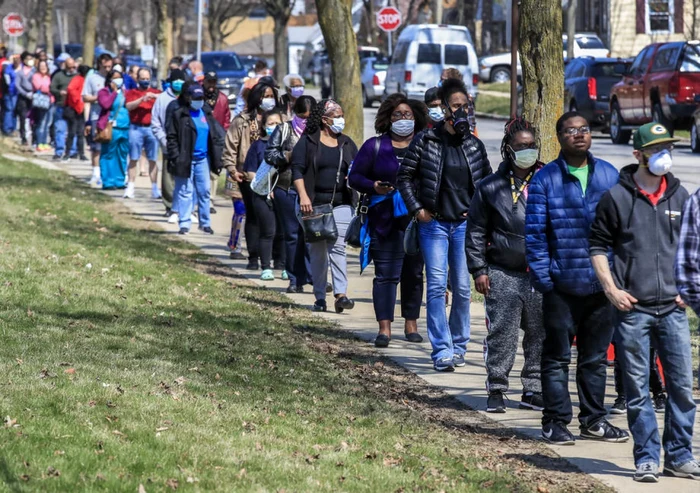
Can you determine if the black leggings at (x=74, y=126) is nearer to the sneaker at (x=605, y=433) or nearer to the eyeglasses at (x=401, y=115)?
the eyeglasses at (x=401, y=115)

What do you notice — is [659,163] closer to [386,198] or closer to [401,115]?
[401,115]

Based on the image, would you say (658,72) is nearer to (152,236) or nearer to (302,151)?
(152,236)

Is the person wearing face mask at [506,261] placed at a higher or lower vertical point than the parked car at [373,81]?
lower

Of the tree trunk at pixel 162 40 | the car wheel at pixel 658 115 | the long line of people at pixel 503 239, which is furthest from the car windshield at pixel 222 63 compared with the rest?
the long line of people at pixel 503 239

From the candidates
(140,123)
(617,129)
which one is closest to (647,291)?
(140,123)

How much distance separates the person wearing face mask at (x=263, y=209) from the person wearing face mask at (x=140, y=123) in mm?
6598

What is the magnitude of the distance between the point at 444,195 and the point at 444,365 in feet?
3.87

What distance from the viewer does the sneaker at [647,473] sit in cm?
668

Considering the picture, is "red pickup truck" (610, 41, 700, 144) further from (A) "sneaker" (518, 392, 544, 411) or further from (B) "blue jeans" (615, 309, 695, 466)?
(B) "blue jeans" (615, 309, 695, 466)

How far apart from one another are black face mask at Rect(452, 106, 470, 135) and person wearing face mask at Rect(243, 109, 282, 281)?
189 inches

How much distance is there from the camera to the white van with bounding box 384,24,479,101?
37.1 m

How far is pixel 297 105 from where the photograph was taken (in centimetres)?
1263

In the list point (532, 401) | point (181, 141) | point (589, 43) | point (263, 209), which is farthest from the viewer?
point (589, 43)

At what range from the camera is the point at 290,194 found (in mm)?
12945
